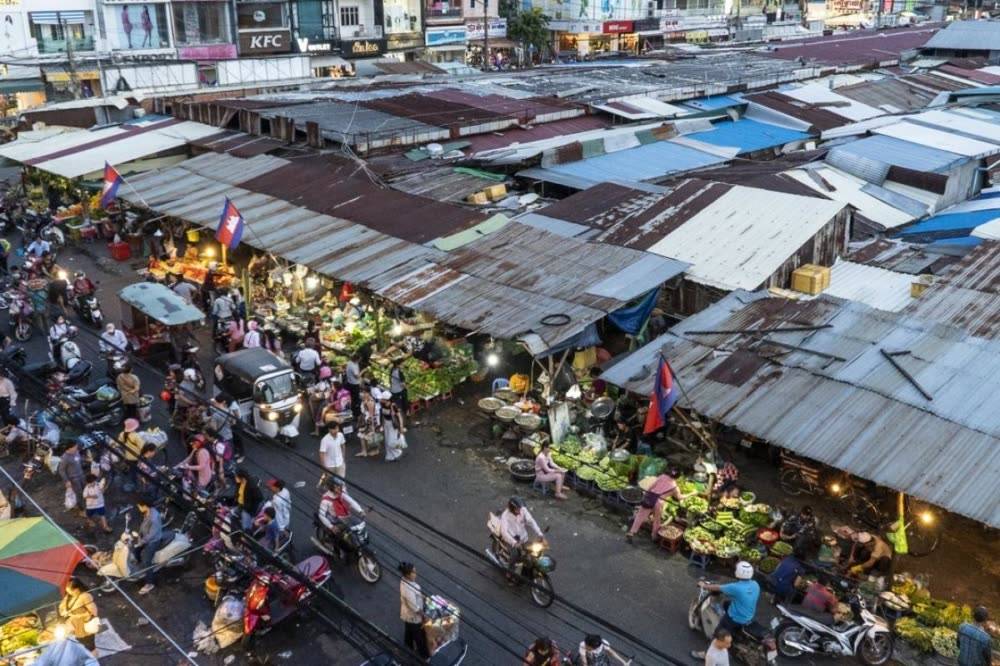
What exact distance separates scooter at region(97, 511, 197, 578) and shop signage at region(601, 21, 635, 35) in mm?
71158

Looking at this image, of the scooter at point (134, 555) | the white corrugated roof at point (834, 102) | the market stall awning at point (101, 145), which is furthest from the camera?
the white corrugated roof at point (834, 102)

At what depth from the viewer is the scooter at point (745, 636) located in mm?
10625

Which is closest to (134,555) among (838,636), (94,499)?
(94,499)

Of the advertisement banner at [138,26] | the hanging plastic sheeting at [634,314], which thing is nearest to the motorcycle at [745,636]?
the hanging plastic sheeting at [634,314]

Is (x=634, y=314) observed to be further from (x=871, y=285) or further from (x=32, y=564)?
(x=32, y=564)

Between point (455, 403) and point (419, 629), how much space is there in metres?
8.03

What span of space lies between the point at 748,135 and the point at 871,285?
15944 millimetres

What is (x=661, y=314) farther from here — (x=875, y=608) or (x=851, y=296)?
(x=875, y=608)

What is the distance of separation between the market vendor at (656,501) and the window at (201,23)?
52.5 meters

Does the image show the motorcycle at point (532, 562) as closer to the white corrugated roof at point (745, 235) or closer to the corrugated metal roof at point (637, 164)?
the white corrugated roof at point (745, 235)

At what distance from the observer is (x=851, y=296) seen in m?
17.1

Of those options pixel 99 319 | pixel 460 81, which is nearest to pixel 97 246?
pixel 99 319

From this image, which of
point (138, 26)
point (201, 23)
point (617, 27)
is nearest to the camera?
point (138, 26)

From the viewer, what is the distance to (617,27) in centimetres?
7650
